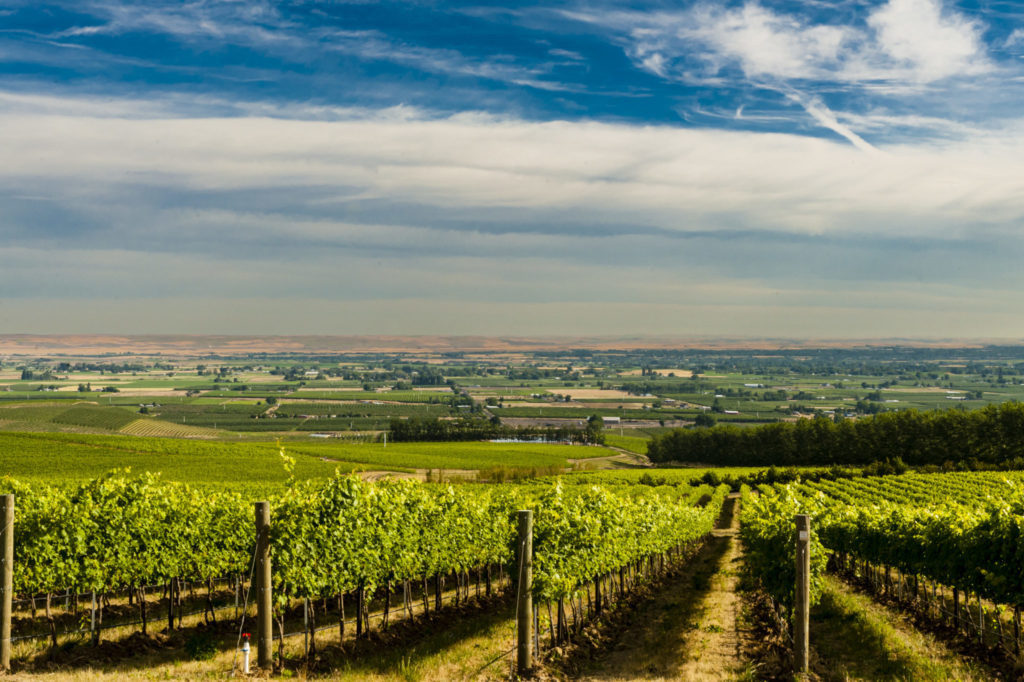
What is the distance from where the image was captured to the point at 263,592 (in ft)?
40.2

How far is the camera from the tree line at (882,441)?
360 feet

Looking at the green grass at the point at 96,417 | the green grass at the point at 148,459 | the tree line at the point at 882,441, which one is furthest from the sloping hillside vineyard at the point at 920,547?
the green grass at the point at 96,417

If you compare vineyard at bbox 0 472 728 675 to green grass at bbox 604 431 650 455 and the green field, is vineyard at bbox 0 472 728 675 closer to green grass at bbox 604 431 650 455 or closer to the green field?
the green field

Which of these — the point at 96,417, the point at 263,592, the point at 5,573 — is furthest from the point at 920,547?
the point at 96,417

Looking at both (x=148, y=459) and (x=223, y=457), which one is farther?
(x=223, y=457)

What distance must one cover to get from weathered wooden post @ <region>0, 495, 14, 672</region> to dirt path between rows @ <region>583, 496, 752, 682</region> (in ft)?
33.1

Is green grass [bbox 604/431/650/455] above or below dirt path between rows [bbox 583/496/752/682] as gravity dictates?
below

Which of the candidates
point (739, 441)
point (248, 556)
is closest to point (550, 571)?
point (248, 556)

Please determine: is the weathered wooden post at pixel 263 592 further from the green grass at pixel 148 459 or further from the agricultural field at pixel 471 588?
the green grass at pixel 148 459

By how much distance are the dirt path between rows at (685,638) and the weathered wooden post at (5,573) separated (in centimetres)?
1008

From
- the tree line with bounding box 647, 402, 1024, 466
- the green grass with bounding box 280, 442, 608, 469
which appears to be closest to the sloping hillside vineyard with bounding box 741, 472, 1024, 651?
the green grass with bounding box 280, 442, 608, 469

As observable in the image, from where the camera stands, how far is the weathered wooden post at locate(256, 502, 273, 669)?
12227mm

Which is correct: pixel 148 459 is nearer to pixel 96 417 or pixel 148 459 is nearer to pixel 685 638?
pixel 685 638

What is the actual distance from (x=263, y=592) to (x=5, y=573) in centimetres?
433
